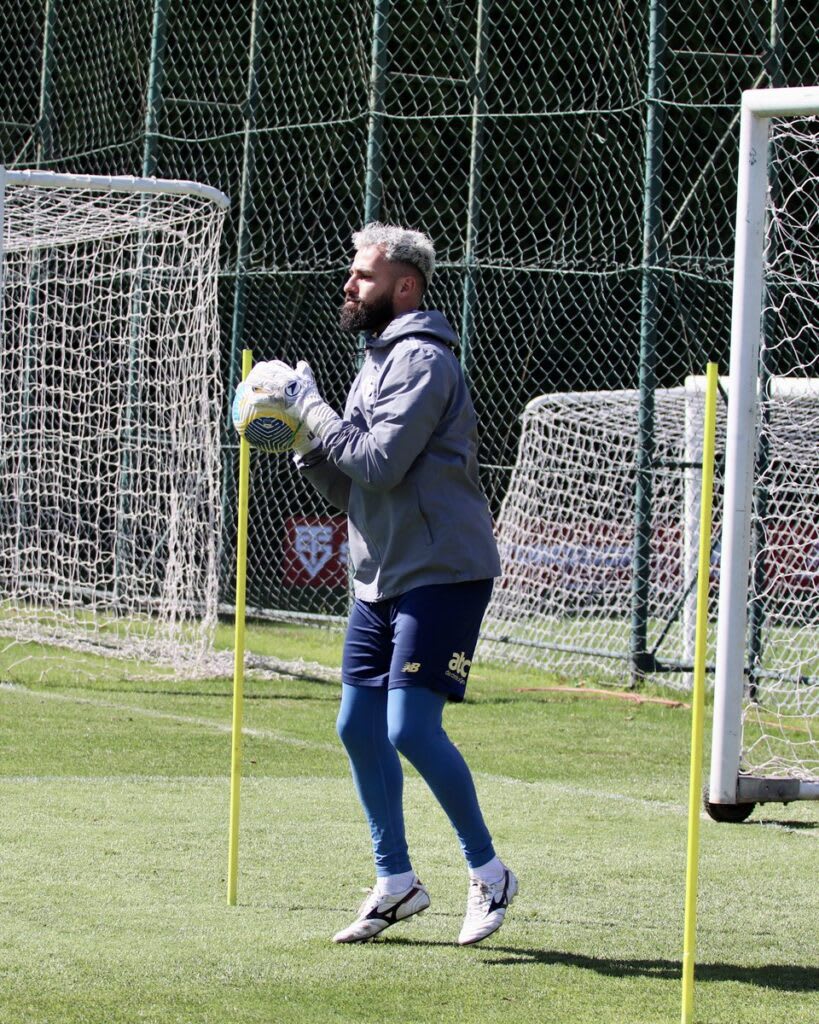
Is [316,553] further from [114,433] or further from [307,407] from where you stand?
[307,407]

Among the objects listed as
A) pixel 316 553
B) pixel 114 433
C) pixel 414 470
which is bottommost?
pixel 316 553

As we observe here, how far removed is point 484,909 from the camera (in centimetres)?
488

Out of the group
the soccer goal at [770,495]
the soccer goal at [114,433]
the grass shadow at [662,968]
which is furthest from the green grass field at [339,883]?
the soccer goal at [114,433]

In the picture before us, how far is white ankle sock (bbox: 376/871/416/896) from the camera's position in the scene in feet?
16.3

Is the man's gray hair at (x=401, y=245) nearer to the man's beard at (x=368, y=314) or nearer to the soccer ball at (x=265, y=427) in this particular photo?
the man's beard at (x=368, y=314)

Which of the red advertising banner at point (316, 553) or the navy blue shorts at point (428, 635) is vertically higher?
the navy blue shorts at point (428, 635)

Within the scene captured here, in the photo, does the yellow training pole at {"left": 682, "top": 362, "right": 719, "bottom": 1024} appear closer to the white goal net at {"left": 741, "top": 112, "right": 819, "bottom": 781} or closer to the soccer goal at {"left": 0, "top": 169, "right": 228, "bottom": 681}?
the white goal net at {"left": 741, "top": 112, "right": 819, "bottom": 781}

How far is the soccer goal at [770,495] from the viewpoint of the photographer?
509 cm

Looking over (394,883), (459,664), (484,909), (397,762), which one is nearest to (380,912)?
(394,883)

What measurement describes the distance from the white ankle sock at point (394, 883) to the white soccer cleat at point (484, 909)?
0.20 metres

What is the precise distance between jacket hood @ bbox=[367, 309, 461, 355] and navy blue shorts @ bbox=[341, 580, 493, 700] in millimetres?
726

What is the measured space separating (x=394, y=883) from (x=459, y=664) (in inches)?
26.3

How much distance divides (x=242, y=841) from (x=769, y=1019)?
2519mm

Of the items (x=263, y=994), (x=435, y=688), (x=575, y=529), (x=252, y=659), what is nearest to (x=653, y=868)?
(x=435, y=688)
